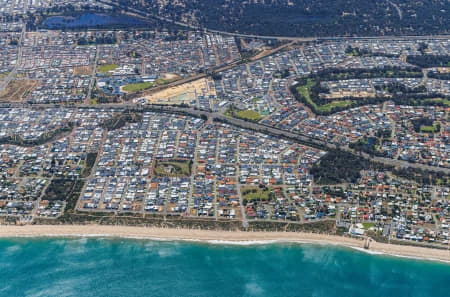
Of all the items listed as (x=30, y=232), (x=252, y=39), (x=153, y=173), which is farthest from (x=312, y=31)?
(x=30, y=232)

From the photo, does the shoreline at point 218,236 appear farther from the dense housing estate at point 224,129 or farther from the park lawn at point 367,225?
the park lawn at point 367,225

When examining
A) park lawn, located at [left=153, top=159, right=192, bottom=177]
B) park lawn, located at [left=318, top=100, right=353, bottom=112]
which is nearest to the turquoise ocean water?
park lawn, located at [left=153, top=159, right=192, bottom=177]

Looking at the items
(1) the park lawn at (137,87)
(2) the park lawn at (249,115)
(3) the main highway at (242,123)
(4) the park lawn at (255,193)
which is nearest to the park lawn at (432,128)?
(3) the main highway at (242,123)

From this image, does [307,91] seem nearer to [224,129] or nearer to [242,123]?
[242,123]

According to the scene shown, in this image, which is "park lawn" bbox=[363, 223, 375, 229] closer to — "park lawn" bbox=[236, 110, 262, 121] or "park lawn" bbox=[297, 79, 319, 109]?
"park lawn" bbox=[236, 110, 262, 121]

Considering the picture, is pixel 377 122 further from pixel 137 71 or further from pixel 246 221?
pixel 137 71

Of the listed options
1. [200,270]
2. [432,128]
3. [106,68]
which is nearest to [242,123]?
[200,270]
